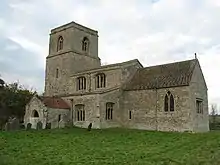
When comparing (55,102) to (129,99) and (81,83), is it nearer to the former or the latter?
(81,83)

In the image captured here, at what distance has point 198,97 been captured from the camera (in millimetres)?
34281

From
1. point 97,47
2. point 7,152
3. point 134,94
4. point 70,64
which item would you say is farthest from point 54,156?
point 97,47

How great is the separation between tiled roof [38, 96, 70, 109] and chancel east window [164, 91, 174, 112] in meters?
13.5

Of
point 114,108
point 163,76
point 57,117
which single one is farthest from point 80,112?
point 163,76

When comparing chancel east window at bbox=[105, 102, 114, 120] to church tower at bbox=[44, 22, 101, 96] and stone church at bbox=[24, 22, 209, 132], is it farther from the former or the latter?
church tower at bbox=[44, 22, 101, 96]

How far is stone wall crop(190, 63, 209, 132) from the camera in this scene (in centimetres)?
3291

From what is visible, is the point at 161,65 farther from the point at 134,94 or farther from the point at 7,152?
the point at 7,152

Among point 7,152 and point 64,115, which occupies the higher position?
point 64,115

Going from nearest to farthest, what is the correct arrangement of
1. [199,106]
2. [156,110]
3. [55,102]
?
[156,110] < [199,106] < [55,102]

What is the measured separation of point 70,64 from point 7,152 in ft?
97.0

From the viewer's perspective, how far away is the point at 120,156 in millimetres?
16219

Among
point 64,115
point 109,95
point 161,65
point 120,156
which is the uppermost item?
point 161,65

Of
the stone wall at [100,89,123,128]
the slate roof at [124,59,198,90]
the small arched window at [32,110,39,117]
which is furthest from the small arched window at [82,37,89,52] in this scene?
the small arched window at [32,110,39,117]

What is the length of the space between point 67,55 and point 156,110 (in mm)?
18539
